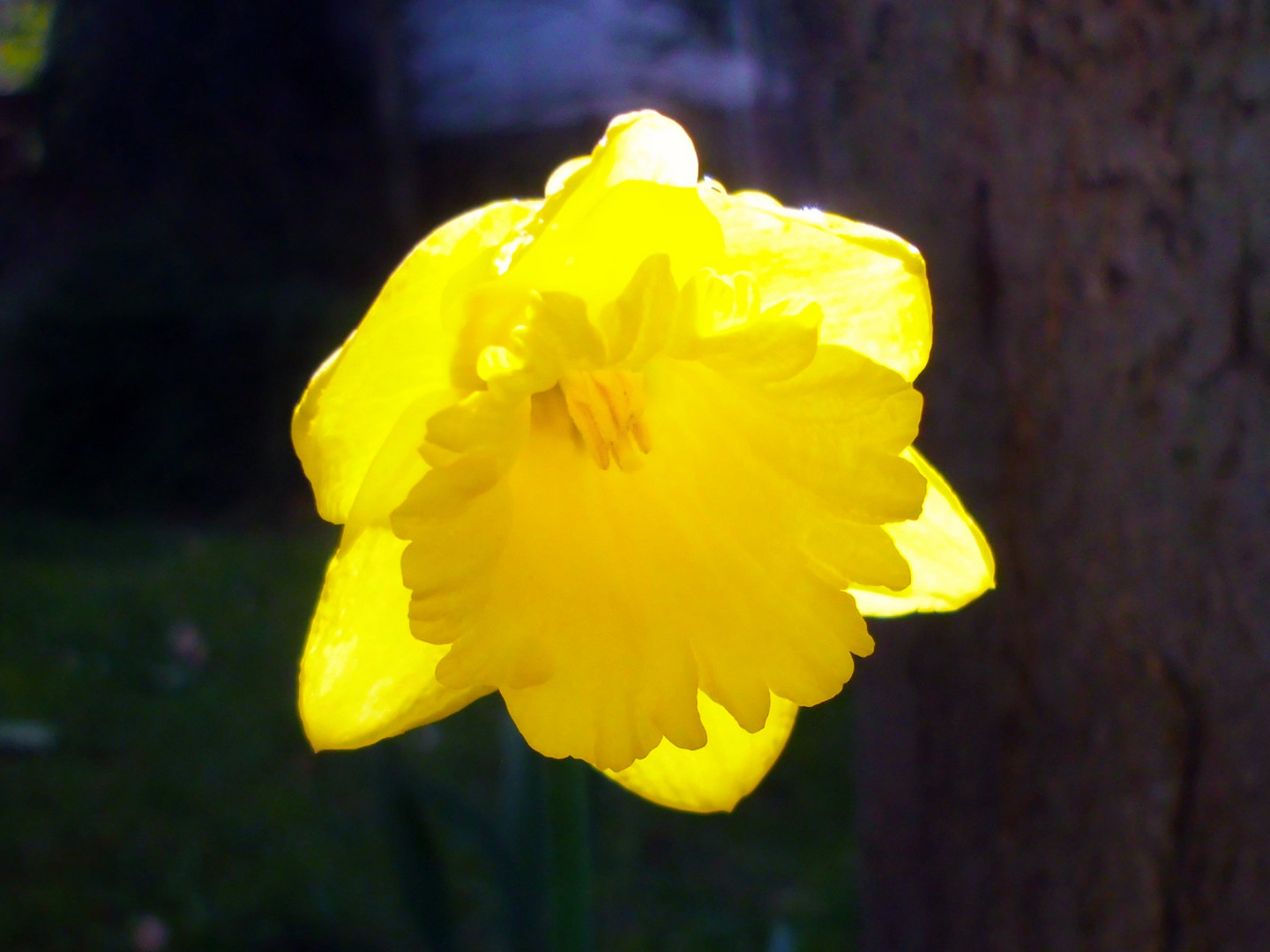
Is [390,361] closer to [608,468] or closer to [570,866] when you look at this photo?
[608,468]

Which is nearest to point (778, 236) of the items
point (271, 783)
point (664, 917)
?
point (664, 917)

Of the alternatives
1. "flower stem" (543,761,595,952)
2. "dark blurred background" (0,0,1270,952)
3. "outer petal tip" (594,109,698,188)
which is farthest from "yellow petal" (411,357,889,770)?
"dark blurred background" (0,0,1270,952)

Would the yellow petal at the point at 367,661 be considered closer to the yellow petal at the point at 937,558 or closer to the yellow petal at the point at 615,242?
the yellow petal at the point at 615,242

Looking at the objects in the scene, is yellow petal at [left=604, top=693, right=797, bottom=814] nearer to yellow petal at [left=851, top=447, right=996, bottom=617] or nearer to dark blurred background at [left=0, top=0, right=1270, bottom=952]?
yellow petal at [left=851, top=447, right=996, bottom=617]

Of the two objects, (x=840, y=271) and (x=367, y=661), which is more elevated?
(x=840, y=271)

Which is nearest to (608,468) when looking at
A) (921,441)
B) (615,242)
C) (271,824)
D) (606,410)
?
(606,410)

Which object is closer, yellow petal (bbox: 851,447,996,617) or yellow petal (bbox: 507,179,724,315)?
yellow petal (bbox: 507,179,724,315)

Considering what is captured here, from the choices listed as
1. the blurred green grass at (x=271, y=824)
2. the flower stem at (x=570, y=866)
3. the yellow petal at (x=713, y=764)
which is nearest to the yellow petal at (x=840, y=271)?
the yellow petal at (x=713, y=764)
